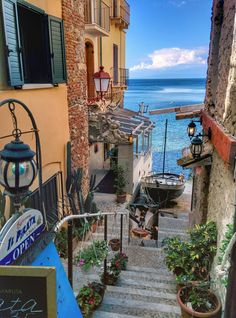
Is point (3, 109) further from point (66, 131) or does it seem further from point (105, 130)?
point (105, 130)

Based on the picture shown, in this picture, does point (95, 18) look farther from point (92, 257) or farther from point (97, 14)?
point (92, 257)

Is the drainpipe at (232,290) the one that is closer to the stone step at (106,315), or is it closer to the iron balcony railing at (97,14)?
the stone step at (106,315)

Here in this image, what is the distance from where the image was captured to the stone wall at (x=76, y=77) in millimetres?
6766

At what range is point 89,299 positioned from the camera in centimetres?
473

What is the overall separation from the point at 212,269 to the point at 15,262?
12.4 feet

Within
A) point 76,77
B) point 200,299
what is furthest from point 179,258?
point 76,77

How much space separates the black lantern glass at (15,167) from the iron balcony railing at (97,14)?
10490mm

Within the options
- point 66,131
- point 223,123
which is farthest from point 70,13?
point 223,123

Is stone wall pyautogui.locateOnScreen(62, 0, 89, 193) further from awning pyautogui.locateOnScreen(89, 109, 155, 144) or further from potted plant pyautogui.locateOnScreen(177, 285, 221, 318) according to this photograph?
potted plant pyautogui.locateOnScreen(177, 285, 221, 318)

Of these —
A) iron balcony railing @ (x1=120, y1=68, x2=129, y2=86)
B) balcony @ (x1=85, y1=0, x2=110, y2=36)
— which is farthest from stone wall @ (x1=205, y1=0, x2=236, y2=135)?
iron balcony railing @ (x1=120, y1=68, x2=129, y2=86)

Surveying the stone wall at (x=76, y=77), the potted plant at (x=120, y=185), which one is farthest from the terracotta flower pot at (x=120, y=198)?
the stone wall at (x=76, y=77)

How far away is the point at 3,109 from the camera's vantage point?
4211mm

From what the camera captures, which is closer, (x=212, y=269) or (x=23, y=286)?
(x=23, y=286)

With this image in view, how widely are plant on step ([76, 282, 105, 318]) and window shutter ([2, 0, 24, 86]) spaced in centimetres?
375
